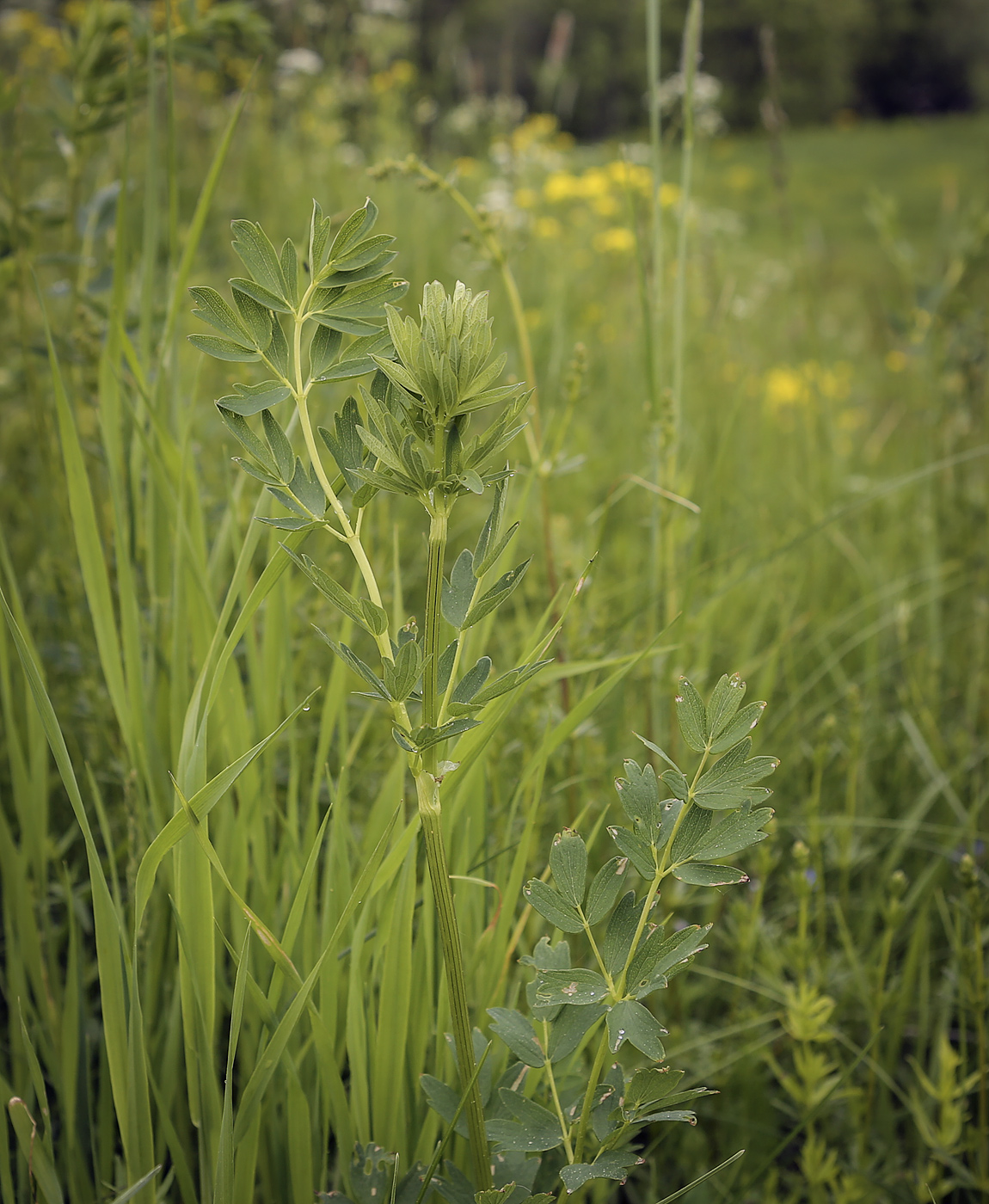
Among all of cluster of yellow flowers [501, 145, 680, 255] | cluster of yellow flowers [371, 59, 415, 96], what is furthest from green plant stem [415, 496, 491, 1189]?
cluster of yellow flowers [371, 59, 415, 96]

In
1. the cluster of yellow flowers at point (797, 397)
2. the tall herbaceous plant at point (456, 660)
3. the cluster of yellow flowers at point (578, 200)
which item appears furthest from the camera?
the cluster of yellow flowers at point (578, 200)

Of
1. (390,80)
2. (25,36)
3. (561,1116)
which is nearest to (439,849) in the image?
(561,1116)

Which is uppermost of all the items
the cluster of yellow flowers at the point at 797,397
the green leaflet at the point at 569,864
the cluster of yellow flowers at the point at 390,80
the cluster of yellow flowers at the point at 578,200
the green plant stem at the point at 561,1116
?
the cluster of yellow flowers at the point at 390,80

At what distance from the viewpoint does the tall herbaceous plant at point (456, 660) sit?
0.43 metres

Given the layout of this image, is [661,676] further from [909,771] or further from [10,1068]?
[10,1068]

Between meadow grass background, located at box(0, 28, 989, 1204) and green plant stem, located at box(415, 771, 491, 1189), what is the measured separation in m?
0.05

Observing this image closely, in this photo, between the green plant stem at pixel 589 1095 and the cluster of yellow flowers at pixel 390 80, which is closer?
the green plant stem at pixel 589 1095

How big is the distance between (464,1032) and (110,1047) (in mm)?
244

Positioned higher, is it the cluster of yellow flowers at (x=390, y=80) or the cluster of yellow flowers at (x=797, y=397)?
the cluster of yellow flowers at (x=390, y=80)

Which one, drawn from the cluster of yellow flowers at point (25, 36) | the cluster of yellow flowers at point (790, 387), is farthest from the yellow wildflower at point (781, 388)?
the cluster of yellow flowers at point (25, 36)

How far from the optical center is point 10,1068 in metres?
0.80

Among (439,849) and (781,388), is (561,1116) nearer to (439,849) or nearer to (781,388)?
(439,849)

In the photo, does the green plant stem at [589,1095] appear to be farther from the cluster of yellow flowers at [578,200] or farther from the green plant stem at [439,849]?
the cluster of yellow flowers at [578,200]

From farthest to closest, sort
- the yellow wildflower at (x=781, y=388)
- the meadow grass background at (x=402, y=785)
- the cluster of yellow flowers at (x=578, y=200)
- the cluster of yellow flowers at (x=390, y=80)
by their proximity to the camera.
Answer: the cluster of yellow flowers at (x=390, y=80), the cluster of yellow flowers at (x=578, y=200), the yellow wildflower at (x=781, y=388), the meadow grass background at (x=402, y=785)
